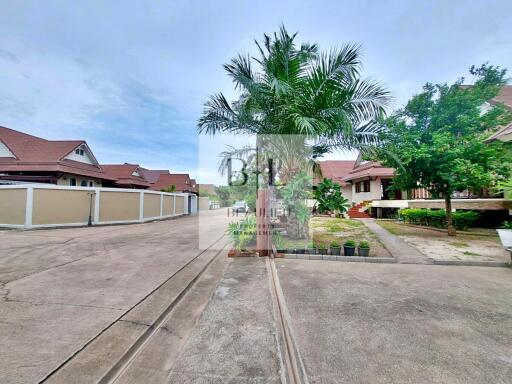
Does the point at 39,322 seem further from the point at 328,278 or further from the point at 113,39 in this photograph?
the point at 113,39

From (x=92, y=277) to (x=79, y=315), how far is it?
1763mm

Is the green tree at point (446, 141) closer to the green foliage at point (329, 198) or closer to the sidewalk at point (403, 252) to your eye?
the green foliage at point (329, 198)

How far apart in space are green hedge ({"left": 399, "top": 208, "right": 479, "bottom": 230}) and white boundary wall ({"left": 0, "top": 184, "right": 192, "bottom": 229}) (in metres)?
17.5

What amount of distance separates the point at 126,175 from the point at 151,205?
9182 millimetres

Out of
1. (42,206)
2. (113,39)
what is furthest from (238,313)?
(42,206)

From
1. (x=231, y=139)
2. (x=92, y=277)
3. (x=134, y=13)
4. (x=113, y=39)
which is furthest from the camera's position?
(x=113, y=39)

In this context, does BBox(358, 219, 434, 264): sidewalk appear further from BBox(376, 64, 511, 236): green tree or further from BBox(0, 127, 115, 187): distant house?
BBox(0, 127, 115, 187): distant house

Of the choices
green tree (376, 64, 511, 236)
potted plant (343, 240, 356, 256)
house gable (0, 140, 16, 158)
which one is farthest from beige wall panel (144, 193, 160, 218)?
green tree (376, 64, 511, 236)

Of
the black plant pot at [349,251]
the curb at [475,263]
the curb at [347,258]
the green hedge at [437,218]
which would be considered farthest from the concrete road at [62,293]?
the green hedge at [437,218]

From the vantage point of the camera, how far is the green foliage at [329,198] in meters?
6.88

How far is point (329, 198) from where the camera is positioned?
23.0ft

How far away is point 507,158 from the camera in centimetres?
804

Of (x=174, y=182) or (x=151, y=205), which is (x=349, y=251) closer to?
(x=151, y=205)

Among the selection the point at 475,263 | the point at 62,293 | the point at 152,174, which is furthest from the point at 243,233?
the point at 152,174
